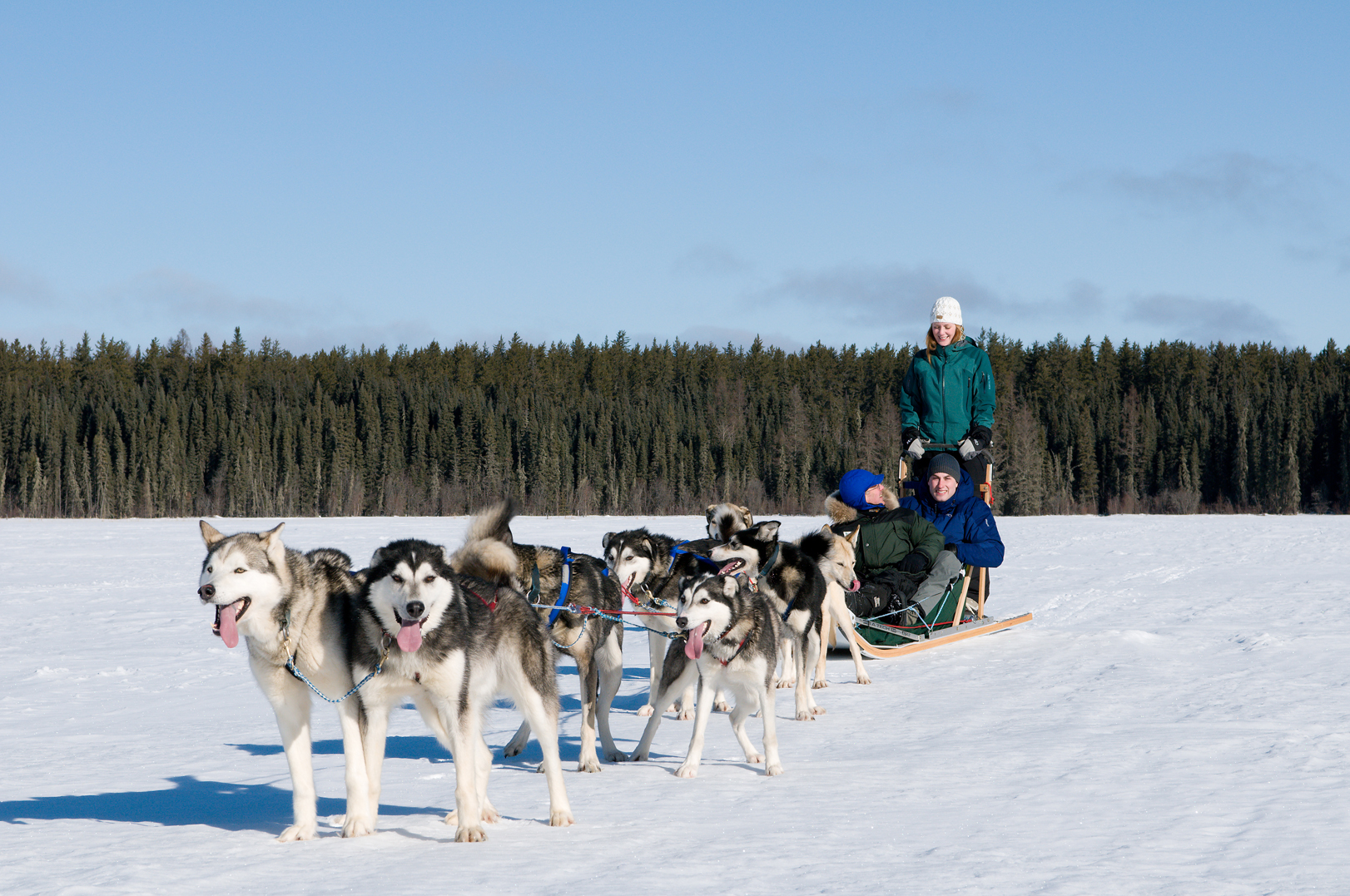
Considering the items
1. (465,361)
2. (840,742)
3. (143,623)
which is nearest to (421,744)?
(840,742)

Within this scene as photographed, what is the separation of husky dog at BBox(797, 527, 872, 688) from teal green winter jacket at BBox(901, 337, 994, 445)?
155 centimetres

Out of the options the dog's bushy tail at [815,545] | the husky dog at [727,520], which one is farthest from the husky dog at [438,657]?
the dog's bushy tail at [815,545]

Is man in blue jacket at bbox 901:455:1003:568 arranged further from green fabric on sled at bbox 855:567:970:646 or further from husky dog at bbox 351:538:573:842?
husky dog at bbox 351:538:573:842

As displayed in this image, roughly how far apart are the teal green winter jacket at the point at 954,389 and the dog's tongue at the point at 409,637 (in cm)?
553

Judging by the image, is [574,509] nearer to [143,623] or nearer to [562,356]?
[562,356]

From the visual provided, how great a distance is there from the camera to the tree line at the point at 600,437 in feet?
199

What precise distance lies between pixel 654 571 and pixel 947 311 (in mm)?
3406

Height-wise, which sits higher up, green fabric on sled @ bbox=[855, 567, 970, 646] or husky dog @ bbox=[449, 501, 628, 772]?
husky dog @ bbox=[449, 501, 628, 772]

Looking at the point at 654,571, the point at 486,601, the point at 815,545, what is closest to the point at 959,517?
the point at 815,545

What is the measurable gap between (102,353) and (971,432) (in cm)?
7630

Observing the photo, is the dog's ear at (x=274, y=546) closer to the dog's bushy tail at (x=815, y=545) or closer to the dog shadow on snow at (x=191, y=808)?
Result: the dog shadow on snow at (x=191, y=808)

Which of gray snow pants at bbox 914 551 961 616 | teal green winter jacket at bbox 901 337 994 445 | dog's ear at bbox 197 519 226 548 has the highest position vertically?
teal green winter jacket at bbox 901 337 994 445

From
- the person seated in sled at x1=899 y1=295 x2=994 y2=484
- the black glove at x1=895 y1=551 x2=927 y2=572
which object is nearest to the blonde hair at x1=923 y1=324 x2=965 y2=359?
the person seated in sled at x1=899 y1=295 x2=994 y2=484

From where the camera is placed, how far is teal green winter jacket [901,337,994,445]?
859 cm
